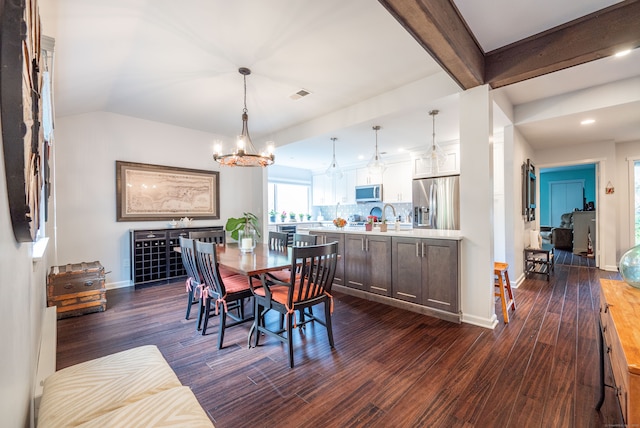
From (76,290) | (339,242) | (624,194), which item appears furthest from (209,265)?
(624,194)

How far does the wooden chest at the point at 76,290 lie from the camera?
121 inches

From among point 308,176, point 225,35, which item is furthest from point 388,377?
point 308,176

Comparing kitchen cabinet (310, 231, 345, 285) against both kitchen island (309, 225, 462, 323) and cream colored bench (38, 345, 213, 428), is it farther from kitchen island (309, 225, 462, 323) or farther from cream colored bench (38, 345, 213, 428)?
cream colored bench (38, 345, 213, 428)

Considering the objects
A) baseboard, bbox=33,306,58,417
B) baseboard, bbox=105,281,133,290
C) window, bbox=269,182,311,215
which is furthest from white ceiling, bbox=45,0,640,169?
window, bbox=269,182,311,215

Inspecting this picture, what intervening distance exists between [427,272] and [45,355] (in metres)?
3.20

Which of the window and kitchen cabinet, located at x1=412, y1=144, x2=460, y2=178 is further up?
kitchen cabinet, located at x1=412, y1=144, x2=460, y2=178

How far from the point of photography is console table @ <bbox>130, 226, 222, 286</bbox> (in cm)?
424

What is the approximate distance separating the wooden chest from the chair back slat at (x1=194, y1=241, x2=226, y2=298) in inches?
68.3

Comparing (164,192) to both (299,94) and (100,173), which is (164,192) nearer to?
(100,173)

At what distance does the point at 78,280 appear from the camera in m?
3.20

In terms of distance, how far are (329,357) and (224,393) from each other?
82 centimetres

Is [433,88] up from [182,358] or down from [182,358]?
up

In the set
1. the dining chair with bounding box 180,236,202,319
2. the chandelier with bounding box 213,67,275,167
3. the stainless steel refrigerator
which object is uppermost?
the chandelier with bounding box 213,67,275,167

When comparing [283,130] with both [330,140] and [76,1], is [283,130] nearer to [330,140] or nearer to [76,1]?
[330,140]
